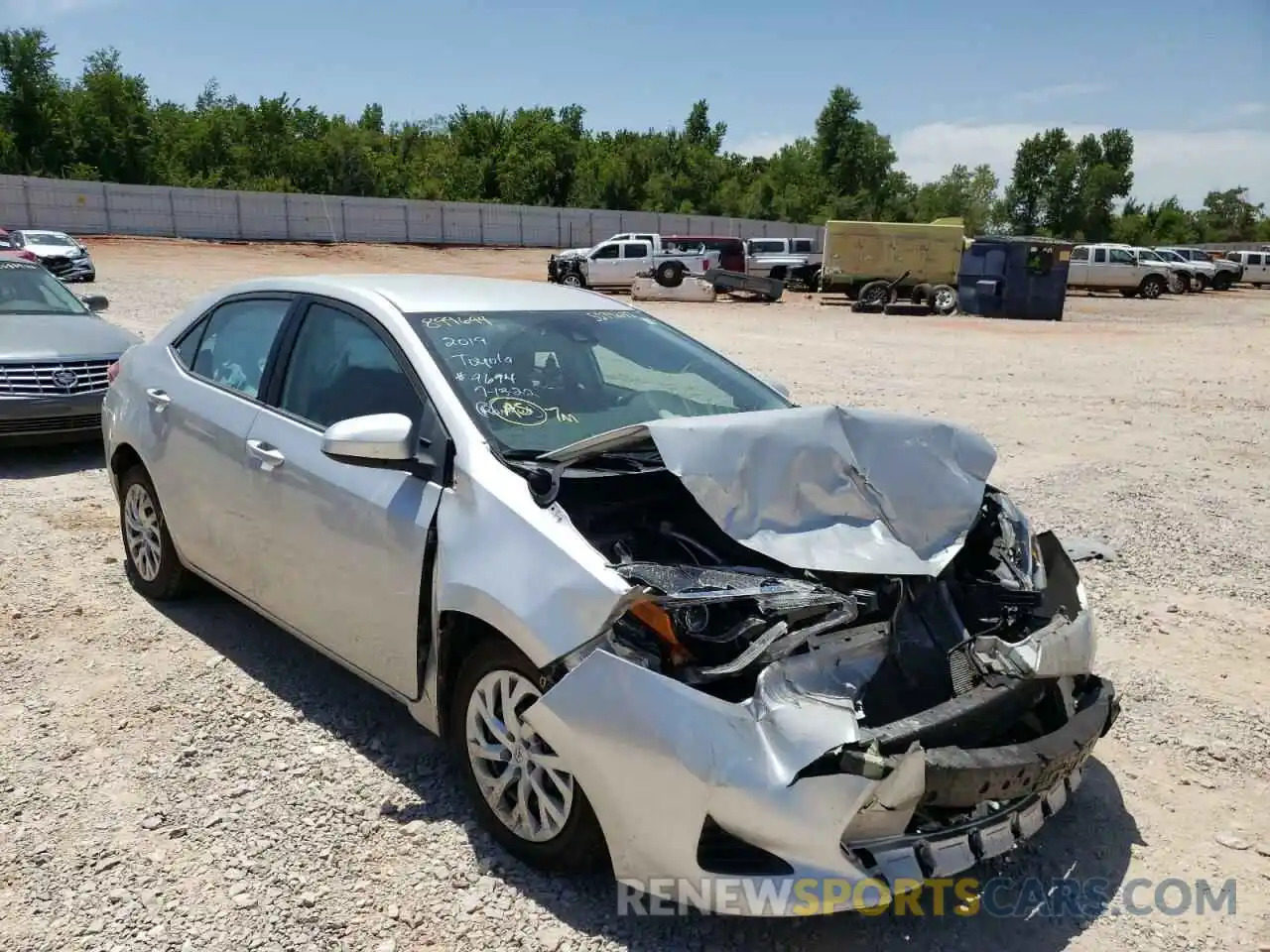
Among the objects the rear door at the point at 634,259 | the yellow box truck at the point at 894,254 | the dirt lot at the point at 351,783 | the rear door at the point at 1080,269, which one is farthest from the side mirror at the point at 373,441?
the rear door at the point at 1080,269

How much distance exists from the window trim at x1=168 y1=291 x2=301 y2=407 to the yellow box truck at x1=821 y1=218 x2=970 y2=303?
2570 centimetres

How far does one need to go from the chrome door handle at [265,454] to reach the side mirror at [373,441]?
57 cm

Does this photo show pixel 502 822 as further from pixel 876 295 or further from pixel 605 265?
pixel 605 265

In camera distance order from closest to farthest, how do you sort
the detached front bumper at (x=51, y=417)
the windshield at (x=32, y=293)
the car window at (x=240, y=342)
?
the car window at (x=240, y=342)
the detached front bumper at (x=51, y=417)
the windshield at (x=32, y=293)

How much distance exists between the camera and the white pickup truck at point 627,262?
105ft

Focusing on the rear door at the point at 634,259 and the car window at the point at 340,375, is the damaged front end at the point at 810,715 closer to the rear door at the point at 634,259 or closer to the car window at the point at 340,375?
the car window at the point at 340,375

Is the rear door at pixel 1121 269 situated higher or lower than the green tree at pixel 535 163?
lower

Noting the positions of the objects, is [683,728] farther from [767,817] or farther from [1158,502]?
[1158,502]

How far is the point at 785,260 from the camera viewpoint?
34406mm

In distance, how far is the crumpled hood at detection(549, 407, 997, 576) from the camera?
9.37 feet

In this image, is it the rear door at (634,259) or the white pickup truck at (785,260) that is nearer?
the rear door at (634,259)

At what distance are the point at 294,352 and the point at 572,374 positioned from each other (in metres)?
1.15

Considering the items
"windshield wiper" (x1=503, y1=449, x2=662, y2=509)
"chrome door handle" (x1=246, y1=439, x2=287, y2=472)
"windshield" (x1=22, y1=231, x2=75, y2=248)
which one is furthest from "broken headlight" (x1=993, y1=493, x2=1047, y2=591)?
"windshield" (x1=22, y1=231, x2=75, y2=248)

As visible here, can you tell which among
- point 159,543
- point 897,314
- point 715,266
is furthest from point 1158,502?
point 715,266
